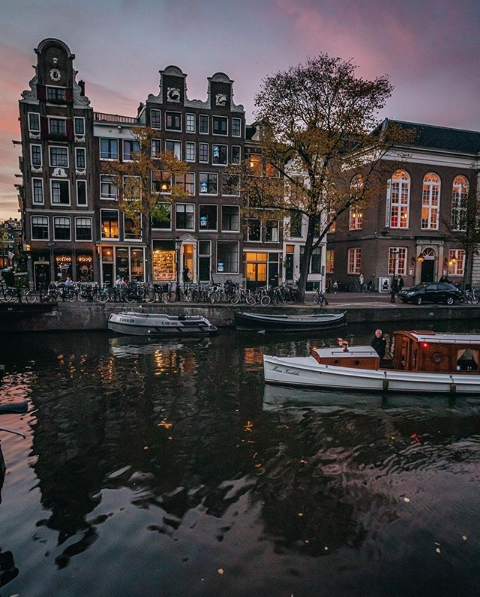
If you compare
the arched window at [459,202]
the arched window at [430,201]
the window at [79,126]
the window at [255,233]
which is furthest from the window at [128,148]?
the arched window at [459,202]

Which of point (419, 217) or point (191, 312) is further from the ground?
point (419, 217)

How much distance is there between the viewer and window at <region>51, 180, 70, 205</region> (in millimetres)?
38094

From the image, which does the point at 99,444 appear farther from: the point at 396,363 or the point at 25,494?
the point at 396,363

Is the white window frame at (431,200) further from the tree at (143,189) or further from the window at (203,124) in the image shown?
the tree at (143,189)

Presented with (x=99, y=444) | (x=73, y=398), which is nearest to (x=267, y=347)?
(x=73, y=398)

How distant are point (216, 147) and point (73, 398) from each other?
32531 millimetres

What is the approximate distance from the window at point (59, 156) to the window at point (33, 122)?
1958mm

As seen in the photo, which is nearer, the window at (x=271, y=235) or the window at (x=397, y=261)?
the window at (x=271, y=235)

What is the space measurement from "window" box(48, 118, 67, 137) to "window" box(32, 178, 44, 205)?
454cm

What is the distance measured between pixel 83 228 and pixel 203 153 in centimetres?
1362

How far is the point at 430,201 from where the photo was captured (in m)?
47.1

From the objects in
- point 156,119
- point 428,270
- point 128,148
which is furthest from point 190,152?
point 428,270

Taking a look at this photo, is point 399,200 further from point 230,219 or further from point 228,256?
point 228,256

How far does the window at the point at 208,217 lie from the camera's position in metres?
41.2
